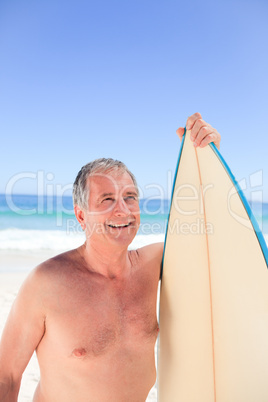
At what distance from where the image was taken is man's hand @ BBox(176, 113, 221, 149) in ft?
5.60

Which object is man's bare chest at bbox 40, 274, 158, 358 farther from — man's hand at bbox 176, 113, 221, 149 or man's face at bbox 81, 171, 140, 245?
man's hand at bbox 176, 113, 221, 149

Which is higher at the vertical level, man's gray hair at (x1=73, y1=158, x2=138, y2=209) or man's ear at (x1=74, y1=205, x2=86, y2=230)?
man's gray hair at (x1=73, y1=158, x2=138, y2=209)

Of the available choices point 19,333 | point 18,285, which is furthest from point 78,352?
point 18,285

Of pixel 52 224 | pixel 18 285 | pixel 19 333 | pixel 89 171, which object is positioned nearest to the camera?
pixel 19 333

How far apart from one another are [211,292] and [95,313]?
630 mm

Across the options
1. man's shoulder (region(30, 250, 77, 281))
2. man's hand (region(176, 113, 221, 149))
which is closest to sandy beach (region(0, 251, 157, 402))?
man's shoulder (region(30, 250, 77, 281))

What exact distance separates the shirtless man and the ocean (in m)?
10.2

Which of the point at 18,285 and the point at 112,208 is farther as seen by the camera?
the point at 18,285

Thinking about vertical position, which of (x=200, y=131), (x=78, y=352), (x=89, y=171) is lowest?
(x=78, y=352)

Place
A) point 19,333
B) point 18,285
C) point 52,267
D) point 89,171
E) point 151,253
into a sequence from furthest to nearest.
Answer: point 18,285 → point 151,253 → point 89,171 → point 52,267 → point 19,333

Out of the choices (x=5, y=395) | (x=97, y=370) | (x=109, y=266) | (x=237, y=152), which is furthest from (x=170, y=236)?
(x=237, y=152)

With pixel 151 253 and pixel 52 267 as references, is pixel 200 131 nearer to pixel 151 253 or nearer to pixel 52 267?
pixel 151 253

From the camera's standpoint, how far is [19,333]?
1.58m

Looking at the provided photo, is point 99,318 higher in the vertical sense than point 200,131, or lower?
lower
